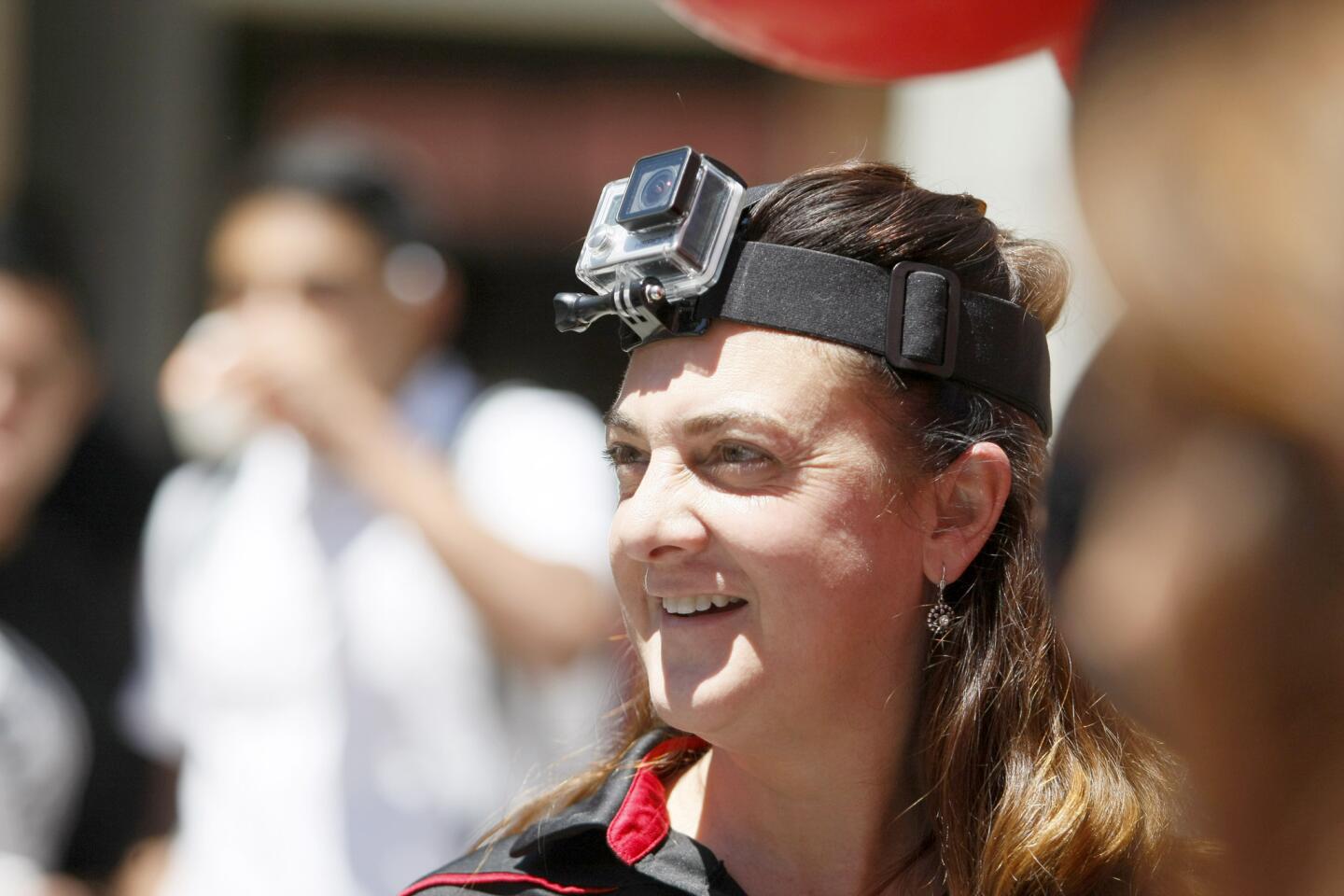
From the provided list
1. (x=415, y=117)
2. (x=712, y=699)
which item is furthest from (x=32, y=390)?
(x=415, y=117)

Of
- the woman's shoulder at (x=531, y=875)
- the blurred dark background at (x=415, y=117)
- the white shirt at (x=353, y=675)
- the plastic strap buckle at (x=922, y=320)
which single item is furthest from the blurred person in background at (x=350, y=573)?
the blurred dark background at (x=415, y=117)

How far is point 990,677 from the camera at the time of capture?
67.2 inches

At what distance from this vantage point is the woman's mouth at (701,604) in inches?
62.4

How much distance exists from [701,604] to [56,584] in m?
2.26

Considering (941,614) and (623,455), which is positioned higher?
(623,455)

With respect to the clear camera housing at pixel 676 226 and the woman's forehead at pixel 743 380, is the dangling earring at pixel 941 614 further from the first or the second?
the clear camera housing at pixel 676 226

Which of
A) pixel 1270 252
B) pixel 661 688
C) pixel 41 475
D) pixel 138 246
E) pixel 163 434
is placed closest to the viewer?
pixel 1270 252

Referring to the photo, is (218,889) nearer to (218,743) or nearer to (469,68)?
(218,743)

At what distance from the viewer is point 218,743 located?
2.90 m

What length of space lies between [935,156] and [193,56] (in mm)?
3966

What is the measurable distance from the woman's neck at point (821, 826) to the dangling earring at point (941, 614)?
14 centimetres

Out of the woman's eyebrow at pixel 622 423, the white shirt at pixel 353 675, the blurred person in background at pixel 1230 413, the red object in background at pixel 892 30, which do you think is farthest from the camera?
the white shirt at pixel 353 675

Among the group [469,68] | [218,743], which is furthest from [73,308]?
[469,68]

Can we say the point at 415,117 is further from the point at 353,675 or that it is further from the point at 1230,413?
the point at 1230,413
